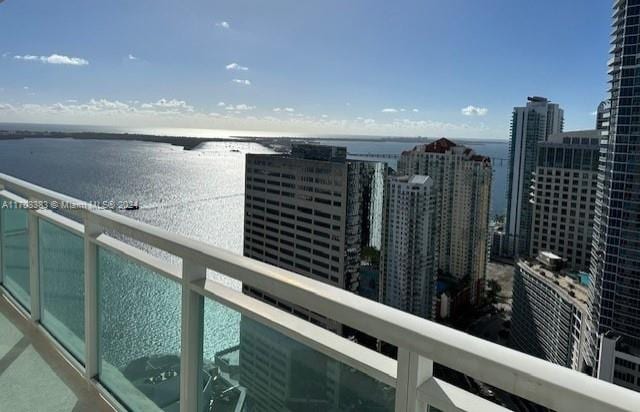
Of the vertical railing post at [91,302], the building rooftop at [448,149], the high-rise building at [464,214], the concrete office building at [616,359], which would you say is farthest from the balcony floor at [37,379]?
the building rooftop at [448,149]

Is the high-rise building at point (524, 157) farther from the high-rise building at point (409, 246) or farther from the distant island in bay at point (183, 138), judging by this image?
the high-rise building at point (409, 246)

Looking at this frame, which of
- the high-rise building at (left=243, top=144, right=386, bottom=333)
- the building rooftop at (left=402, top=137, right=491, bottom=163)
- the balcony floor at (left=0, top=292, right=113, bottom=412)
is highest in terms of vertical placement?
the building rooftop at (left=402, top=137, right=491, bottom=163)

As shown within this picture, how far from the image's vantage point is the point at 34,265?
6.29 feet

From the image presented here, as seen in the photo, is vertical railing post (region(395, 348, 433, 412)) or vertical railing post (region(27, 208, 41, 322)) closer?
vertical railing post (region(395, 348, 433, 412))

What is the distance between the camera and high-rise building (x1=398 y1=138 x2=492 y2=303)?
112ft

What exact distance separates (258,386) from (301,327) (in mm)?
195

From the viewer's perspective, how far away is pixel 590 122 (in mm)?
46469

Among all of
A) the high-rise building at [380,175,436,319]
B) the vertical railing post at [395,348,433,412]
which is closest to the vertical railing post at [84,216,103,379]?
the vertical railing post at [395,348,433,412]

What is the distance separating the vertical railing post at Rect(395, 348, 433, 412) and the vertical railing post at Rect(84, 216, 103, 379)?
1.14m

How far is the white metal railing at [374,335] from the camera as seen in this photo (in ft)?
1.61

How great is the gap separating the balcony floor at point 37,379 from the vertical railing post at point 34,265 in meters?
0.07

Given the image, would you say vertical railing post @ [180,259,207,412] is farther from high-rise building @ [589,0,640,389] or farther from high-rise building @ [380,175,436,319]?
high-rise building @ [380,175,436,319]

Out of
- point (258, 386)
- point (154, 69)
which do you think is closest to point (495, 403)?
point (258, 386)

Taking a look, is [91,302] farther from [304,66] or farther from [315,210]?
[304,66]
